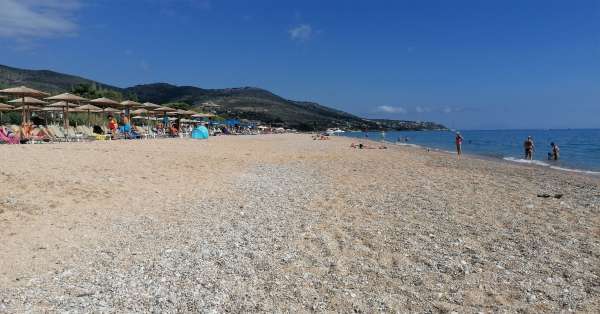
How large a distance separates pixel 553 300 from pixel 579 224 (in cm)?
355

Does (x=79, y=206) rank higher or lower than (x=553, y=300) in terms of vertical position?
higher

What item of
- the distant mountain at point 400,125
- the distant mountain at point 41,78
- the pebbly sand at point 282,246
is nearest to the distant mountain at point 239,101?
the distant mountain at point 400,125

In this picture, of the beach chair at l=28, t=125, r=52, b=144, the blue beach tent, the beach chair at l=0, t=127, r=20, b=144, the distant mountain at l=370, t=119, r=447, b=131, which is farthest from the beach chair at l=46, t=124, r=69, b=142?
the distant mountain at l=370, t=119, r=447, b=131

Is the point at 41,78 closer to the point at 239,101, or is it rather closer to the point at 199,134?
the point at 239,101

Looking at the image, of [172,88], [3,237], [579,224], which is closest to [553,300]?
[579,224]

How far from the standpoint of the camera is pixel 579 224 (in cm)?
672

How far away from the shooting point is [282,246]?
5.33 m

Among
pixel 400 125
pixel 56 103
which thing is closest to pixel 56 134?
pixel 56 103

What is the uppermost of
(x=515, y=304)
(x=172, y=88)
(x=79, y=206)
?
(x=172, y=88)

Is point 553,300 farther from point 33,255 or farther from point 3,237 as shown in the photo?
point 3,237

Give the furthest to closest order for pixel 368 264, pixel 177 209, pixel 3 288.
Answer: pixel 177 209 < pixel 368 264 < pixel 3 288

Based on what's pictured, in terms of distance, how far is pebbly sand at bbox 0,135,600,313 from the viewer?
3.85m

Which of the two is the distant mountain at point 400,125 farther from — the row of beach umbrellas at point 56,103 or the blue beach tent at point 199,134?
the row of beach umbrellas at point 56,103

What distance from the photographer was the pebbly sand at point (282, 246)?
12.6ft
